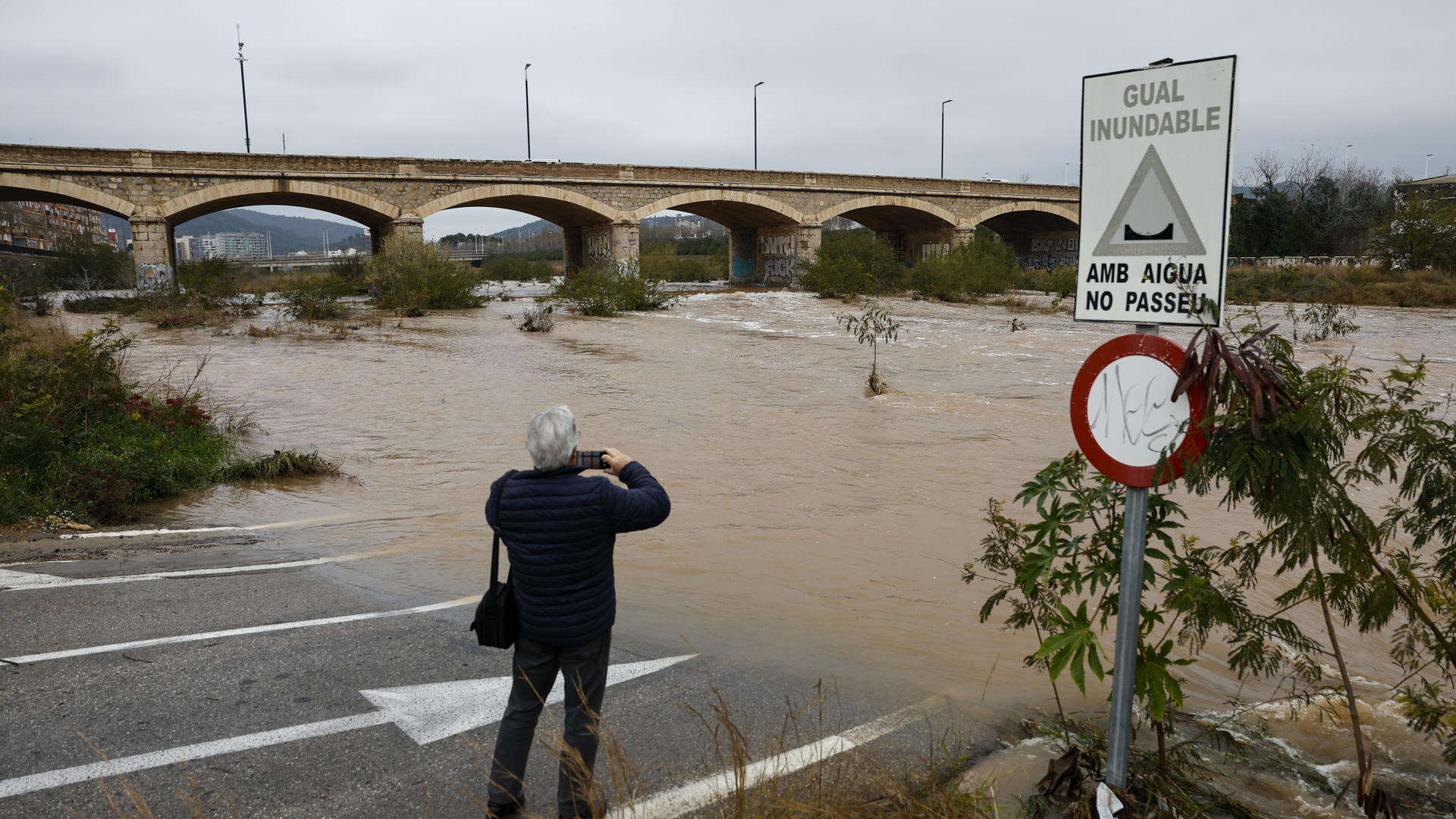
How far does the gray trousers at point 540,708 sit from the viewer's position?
3.24 m

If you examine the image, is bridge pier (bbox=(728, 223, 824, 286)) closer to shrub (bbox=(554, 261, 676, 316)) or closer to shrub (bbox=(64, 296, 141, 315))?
shrub (bbox=(554, 261, 676, 316))

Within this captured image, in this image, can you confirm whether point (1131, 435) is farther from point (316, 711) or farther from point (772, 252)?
point (772, 252)

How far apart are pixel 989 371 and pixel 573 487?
1594 cm

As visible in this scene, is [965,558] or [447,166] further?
[447,166]

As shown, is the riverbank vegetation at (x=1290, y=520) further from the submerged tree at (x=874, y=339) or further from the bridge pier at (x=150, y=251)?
the bridge pier at (x=150, y=251)

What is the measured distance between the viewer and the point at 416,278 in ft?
105

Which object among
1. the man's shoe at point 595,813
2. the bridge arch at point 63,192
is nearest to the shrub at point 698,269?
the bridge arch at point 63,192

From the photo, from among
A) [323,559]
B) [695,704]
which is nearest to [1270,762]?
[695,704]

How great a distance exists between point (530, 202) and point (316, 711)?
4125 centimetres

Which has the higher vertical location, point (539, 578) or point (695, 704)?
point (539, 578)

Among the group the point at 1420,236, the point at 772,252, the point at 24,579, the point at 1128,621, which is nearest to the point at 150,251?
the point at 772,252

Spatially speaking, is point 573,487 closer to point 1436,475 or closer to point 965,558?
point 1436,475

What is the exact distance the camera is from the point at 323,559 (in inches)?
262

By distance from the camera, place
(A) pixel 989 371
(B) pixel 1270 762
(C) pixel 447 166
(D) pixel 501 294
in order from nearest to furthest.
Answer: (B) pixel 1270 762
(A) pixel 989 371
(C) pixel 447 166
(D) pixel 501 294
